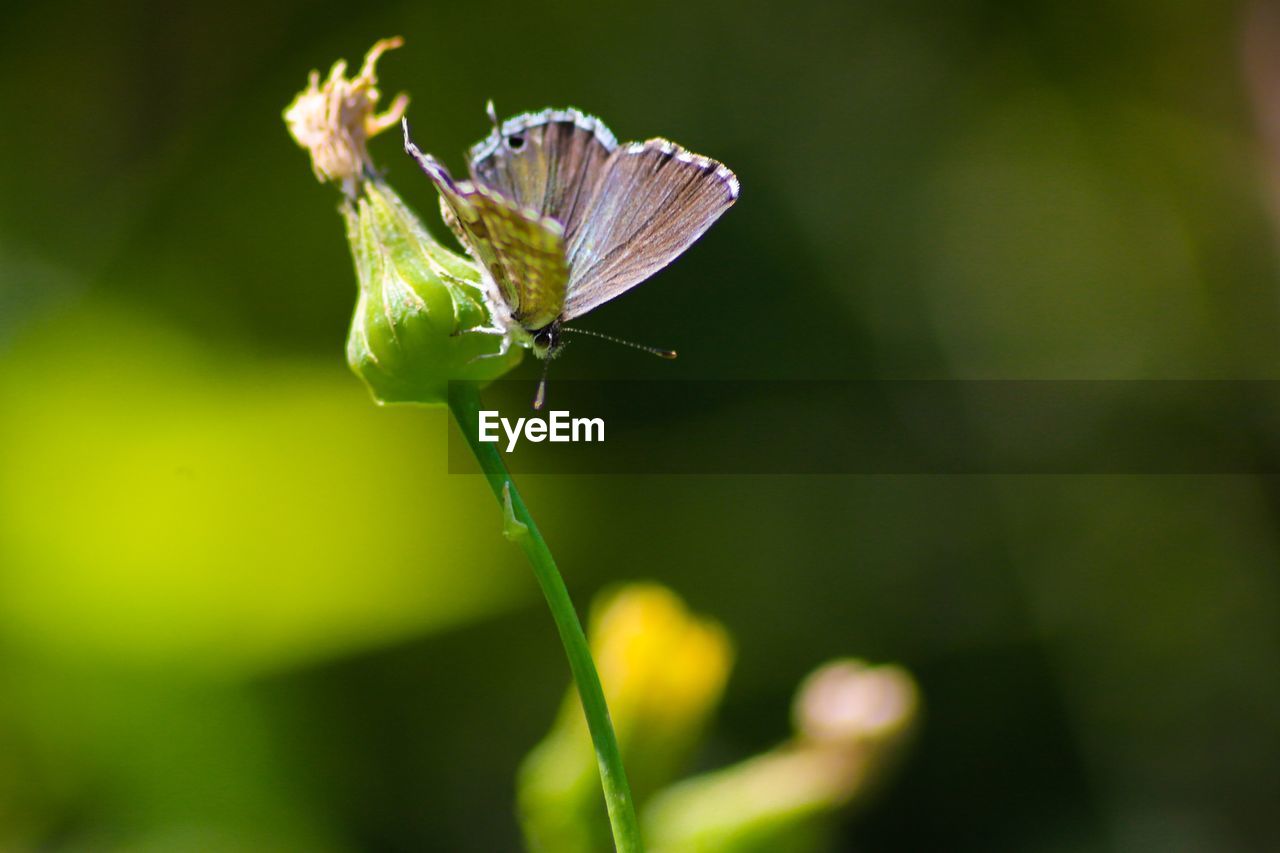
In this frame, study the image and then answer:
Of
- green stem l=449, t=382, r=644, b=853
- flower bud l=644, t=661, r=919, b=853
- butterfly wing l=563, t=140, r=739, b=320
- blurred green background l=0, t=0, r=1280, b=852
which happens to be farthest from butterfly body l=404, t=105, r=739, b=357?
blurred green background l=0, t=0, r=1280, b=852

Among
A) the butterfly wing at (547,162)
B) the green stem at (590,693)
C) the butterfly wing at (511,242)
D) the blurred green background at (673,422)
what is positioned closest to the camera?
the green stem at (590,693)

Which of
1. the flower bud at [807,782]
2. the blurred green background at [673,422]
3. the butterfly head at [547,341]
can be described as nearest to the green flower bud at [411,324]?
the butterfly head at [547,341]

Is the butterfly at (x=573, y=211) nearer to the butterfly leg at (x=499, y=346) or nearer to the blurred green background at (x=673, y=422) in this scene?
the butterfly leg at (x=499, y=346)

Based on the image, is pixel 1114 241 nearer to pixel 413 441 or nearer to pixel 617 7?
pixel 617 7

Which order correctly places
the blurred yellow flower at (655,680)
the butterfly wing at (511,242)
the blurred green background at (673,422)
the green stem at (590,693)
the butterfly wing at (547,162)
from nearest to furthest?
the green stem at (590,693) → the butterfly wing at (511,242) → the butterfly wing at (547,162) → the blurred yellow flower at (655,680) → the blurred green background at (673,422)

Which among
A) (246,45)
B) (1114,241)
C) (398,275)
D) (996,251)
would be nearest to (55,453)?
(246,45)

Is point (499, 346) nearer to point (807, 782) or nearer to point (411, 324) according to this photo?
point (411, 324)
